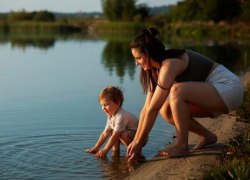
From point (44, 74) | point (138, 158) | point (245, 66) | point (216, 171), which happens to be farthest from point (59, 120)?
point (245, 66)

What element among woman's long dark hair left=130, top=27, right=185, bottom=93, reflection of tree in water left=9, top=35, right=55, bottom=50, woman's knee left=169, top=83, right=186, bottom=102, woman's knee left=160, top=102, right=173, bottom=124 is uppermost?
woman's long dark hair left=130, top=27, right=185, bottom=93

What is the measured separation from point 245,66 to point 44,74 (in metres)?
5.90

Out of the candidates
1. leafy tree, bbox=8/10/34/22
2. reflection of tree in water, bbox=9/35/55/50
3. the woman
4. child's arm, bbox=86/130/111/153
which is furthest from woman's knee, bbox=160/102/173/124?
leafy tree, bbox=8/10/34/22

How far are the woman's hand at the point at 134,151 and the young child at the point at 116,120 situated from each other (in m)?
0.32

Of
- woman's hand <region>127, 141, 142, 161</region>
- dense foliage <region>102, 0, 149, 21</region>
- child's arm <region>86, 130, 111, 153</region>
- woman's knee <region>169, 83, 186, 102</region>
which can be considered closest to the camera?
woman's knee <region>169, 83, 186, 102</region>

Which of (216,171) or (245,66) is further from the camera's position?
(245,66)

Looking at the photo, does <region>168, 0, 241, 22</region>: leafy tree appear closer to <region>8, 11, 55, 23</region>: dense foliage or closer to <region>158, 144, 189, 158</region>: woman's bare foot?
<region>8, 11, 55, 23</region>: dense foliage

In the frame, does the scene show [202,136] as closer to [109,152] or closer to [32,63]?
[109,152]

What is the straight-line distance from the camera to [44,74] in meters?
15.9

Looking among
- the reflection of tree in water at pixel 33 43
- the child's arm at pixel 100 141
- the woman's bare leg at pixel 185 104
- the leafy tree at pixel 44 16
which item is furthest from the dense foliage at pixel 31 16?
the woman's bare leg at pixel 185 104

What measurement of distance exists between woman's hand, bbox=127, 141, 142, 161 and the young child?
320 millimetres

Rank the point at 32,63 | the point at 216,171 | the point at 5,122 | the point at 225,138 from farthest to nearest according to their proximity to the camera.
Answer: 1. the point at 32,63
2. the point at 5,122
3. the point at 225,138
4. the point at 216,171

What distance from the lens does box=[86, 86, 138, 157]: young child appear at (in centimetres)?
586

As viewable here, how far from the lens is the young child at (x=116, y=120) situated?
5.86m
